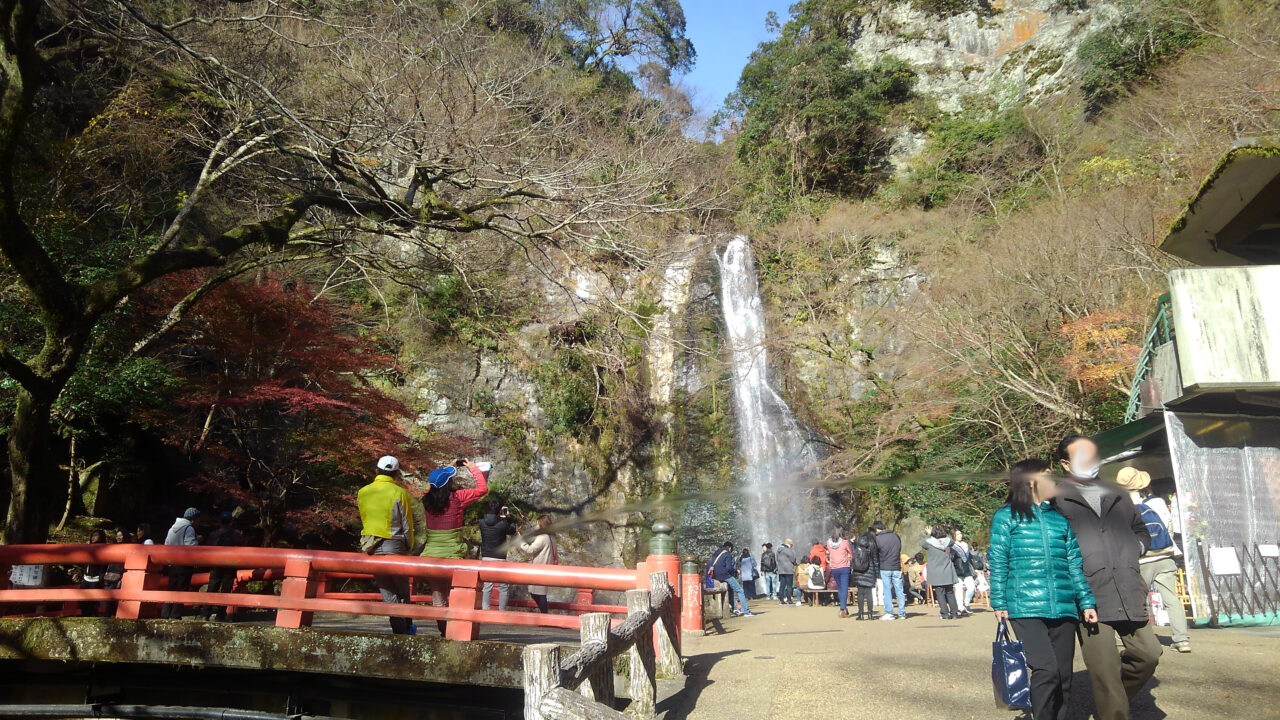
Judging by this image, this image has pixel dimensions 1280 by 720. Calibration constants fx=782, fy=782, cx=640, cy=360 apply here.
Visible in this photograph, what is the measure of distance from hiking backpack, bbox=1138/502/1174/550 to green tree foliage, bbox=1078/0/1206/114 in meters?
22.5

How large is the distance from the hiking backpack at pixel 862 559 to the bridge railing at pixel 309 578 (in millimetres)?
6784

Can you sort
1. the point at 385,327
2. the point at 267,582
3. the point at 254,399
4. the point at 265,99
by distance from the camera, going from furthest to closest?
the point at 385,327 → the point at 267,582 → the point at 254,399 → the point at 265,99

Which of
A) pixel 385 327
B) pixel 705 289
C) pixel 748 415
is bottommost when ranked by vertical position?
pixel 748 415

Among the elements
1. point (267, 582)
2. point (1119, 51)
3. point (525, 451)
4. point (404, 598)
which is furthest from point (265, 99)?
point (1119, 51)

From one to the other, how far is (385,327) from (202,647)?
47.7 ft

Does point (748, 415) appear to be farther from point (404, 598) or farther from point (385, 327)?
point (404, 598)

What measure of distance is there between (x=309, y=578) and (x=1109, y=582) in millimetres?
5802

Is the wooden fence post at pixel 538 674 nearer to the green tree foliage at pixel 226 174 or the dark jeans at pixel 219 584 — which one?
the green tree foliage at pixel 226 174

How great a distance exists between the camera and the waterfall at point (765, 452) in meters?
21.7

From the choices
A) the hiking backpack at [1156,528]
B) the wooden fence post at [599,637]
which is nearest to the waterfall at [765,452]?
the hiking backpack at [1156,528]

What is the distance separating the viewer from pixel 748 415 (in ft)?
76.0

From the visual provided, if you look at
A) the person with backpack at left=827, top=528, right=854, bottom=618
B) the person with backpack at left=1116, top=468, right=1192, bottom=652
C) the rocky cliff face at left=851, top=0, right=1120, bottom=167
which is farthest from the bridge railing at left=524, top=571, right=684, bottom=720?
the rocky cliff face at left=851, top=0, right=1120, bottom=167

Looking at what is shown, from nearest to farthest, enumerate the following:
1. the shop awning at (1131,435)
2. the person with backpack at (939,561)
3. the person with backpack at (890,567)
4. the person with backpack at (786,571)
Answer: the shop awning at (1131,435) < the person with backpack at (890,567) < the person with backpack at (939,561) < the person with backpack at (786,571)

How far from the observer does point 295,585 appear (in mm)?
6461
